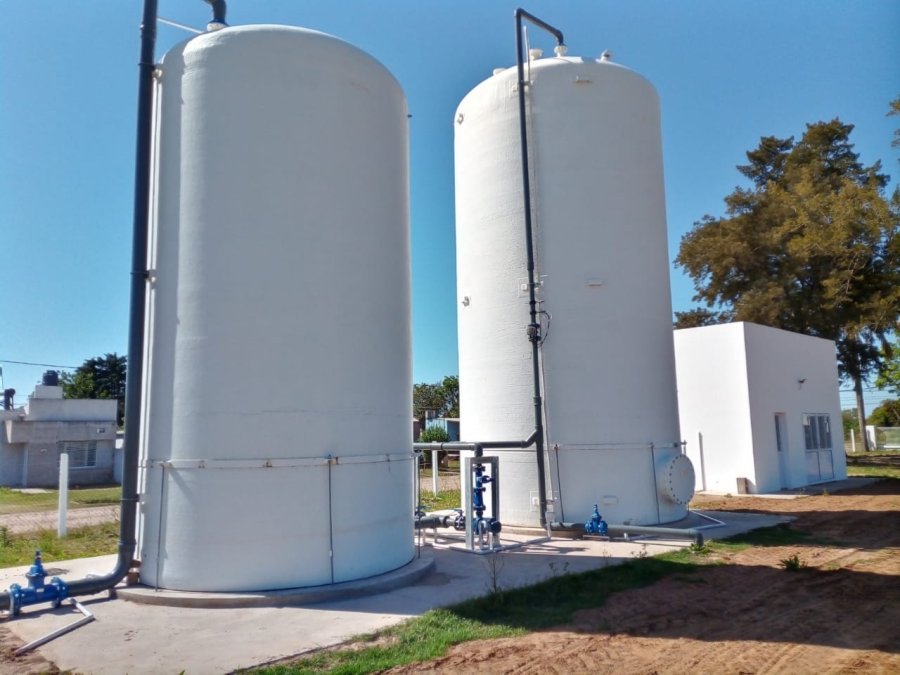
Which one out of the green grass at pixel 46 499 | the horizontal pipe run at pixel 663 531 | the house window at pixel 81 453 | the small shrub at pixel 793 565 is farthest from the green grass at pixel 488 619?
the house window at pixel 81 453

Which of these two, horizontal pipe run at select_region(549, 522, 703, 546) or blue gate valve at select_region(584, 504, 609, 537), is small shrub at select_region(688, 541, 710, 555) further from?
blue gate valve at select_region(584, 504, 609, 537)

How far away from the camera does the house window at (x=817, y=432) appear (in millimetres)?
22984

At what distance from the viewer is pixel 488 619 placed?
7.66m

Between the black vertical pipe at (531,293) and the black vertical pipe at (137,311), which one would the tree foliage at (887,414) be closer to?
the black vertical pipe at (531,293)

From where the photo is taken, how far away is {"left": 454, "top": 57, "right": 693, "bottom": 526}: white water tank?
541 inches

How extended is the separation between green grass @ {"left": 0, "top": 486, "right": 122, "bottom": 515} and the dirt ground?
16742mm

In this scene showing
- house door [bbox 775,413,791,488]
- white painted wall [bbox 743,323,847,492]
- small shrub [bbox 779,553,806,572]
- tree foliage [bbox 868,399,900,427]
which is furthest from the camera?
tree foliage [bbox 868,399,900,427]

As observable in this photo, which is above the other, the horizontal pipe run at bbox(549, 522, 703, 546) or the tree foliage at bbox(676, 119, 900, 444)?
the tree foliage at bbox(676, 119, 900, 444)

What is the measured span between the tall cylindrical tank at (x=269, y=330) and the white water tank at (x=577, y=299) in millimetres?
4472

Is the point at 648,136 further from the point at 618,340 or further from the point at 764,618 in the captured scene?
the point at 764,618

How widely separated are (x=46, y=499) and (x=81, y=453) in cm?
907

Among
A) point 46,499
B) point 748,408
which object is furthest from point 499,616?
point 46,499

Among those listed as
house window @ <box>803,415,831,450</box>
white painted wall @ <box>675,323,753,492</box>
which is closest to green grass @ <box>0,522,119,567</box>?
white painted wall @ <box>675,323,753,492</box>

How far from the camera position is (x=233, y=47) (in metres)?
9.51
